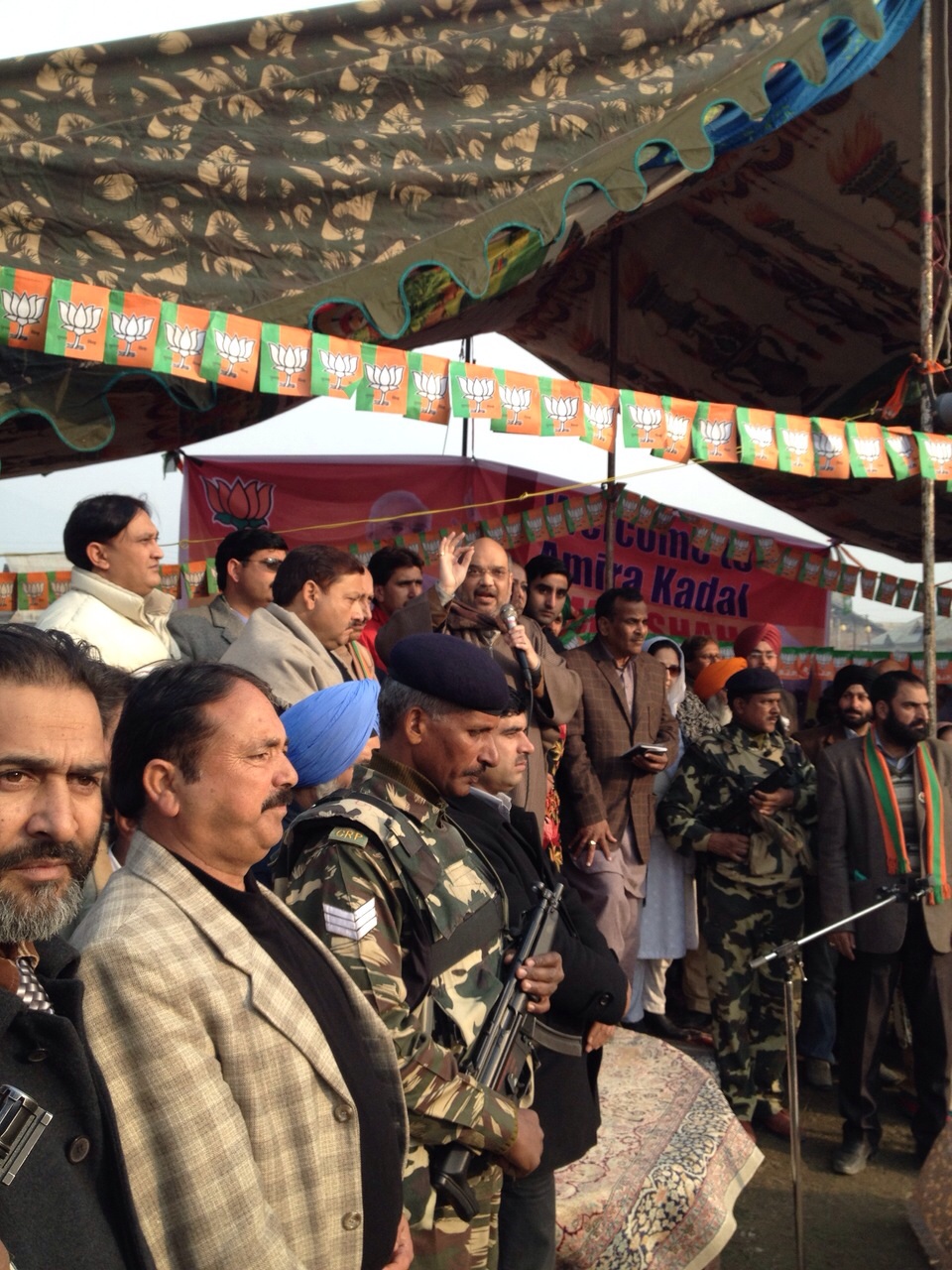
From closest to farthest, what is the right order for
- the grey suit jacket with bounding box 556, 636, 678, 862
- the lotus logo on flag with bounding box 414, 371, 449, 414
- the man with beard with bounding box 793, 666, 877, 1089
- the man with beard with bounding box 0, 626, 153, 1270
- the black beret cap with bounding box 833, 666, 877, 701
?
the man with beard with bounding box 0, 626, 153, 1270 → the lotus logo on flag with bounding box 414, 371, 449, 414 → the grey suit jacket with bounding box 556, 636, 678, 862 → the man with beard with bounding box 793, 666, 877, 1089 → the black beret cap with bounding box 833, 666, 877, 701

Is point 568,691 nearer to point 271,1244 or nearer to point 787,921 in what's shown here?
point 787,921

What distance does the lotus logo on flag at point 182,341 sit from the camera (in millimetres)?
4270

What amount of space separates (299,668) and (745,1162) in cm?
207

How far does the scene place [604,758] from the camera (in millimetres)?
4938

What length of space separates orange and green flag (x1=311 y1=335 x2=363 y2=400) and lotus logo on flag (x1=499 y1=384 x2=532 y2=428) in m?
0.67

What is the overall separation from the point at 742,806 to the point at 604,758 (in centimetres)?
62

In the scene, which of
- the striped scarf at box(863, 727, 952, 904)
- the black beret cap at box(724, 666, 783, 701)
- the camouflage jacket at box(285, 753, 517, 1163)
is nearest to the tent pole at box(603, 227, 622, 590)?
the black beret cap at box(724, 666, 783, 701)

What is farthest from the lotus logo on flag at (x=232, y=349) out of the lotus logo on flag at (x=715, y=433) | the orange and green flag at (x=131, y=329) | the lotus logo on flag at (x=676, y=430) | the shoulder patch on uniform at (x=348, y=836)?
the shoulder patch on uniform at (x=348, y=836)

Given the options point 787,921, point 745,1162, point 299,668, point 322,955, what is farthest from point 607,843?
point 322,955

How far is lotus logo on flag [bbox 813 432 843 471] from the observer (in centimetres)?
551

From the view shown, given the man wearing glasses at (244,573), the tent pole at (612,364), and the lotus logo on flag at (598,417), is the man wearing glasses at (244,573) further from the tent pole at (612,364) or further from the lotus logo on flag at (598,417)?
the tent pole at (612,364)

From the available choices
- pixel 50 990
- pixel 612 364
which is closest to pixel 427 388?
pixel 50 990

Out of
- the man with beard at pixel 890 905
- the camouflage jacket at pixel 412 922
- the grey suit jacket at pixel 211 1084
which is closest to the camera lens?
the grey suit jacket at pixel 211 1084

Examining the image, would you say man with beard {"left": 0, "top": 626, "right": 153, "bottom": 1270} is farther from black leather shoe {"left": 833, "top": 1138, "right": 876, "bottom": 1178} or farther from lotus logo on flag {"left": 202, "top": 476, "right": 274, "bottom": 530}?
lotus logo on flag {"left": 202, "top": 476, "right": 274, "bottom": 530}
